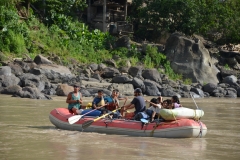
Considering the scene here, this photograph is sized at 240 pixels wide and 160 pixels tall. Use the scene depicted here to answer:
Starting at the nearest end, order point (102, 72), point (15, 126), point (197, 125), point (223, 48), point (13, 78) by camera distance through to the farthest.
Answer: point (197, 125), point (15, 126), point (13, 78), point (102, 72), point (223, 48)

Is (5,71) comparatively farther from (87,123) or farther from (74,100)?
(87,123)

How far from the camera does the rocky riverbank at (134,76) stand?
23.9m

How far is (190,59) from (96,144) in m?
21.1

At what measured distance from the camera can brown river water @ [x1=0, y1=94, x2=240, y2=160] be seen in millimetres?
11438

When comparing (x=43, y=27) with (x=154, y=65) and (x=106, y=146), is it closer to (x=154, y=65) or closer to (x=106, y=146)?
(x=154, y=65)

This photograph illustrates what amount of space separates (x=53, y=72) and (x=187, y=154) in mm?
15058

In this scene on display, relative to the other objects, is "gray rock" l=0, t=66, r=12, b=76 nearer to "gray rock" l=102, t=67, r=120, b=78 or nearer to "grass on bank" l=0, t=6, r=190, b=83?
"grass on bank" l=0, t=6, r=190, b=83

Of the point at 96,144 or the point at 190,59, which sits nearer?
the point at 96,144

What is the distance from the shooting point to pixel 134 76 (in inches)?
1156

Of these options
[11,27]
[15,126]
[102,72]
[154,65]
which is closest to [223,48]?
[154,65]

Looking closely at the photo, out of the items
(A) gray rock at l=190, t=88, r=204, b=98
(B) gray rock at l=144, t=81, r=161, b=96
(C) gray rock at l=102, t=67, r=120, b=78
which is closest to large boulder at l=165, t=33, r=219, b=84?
(A) gray rock at l=190, t=88, r=204, b=98

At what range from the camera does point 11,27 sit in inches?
1150

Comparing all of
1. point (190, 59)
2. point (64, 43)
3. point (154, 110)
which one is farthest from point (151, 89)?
point (154, 110)

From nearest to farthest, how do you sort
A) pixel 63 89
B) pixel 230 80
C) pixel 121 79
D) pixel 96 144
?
pixel 96 144 < pixel 63 89 < pixel 121 79 < pixel 230 80
